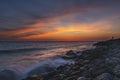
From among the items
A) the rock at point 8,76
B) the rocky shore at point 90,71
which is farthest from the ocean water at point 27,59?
the rocky shore at point 90,71

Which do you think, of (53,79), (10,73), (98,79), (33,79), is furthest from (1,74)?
(98,79)

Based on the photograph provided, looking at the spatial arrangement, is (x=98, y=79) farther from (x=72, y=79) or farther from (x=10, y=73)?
Result: (x=10, y=73)

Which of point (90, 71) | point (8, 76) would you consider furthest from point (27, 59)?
point (90, 71)

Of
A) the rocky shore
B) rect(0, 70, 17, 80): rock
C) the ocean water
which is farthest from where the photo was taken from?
the ocean water

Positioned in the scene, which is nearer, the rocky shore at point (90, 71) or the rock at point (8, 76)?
the rocky shore at point (90, 71)

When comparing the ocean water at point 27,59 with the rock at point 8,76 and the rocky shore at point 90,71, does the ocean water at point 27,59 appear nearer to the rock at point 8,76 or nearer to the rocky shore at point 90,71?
the rock at point 8,76

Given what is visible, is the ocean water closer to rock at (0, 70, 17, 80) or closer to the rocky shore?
rock at (0, 70, 17, 80)

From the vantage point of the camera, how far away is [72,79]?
7652 millimetres

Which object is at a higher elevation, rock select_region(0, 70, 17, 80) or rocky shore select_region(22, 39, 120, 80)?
rocky shore select_region(22, 39, 120, 80)

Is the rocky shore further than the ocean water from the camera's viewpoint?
No

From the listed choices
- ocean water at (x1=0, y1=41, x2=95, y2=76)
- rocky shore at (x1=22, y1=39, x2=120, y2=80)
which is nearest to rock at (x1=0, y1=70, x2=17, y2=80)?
ocean water at (x1=0, y1=41, x2=95, y2=76)

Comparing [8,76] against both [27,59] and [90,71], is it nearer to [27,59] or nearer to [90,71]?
[90,71]

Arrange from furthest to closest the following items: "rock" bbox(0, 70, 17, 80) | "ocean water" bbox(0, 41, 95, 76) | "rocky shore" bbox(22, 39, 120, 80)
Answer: "ocean water" bbox(0, 41, 95, 76)
"rock" bbox(0, 70, 17, 80)
"rocky shore" bbox(22, 39, 120, 80)

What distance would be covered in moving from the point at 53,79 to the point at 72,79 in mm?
1199
